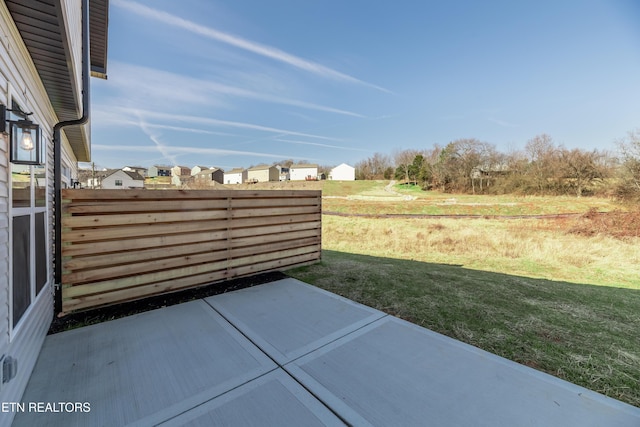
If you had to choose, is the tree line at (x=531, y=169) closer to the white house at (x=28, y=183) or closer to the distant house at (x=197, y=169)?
the white house at (x=28, y=183)

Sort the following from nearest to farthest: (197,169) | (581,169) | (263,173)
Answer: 1. (581,169)
2. (263,173)
3. (197,169)

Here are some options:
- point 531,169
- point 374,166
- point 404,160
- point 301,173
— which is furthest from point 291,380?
point 301,173

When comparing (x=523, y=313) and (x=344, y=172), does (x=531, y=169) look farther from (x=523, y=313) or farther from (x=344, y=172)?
(x=344, y=172)

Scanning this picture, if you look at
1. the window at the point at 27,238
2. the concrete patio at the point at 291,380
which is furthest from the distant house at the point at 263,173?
the concrete patio at the point at 291,380

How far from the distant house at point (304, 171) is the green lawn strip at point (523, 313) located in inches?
2265

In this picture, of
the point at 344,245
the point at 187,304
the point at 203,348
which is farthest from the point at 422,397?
the point at 344,245

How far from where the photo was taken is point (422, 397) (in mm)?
1668

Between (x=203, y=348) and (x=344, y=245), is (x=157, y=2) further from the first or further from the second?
(x=344, y=245)

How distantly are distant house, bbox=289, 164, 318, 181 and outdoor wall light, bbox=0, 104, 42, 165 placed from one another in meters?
59.6

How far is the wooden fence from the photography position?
2.78m

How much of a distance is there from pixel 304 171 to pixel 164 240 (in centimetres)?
6022

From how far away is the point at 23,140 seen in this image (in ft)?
5.84

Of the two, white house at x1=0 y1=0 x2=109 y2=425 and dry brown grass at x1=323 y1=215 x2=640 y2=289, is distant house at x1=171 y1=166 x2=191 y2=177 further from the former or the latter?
white house at x1=0 y1=0 x2=109 y2=425

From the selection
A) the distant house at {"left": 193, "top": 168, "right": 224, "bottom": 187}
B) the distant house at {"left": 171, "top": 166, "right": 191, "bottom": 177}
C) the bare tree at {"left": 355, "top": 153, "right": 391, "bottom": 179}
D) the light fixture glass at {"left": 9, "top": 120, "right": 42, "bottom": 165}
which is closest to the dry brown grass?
the light fixture glass at {"left": 9, "top": 120, "right": 42, "bottom": 165}
